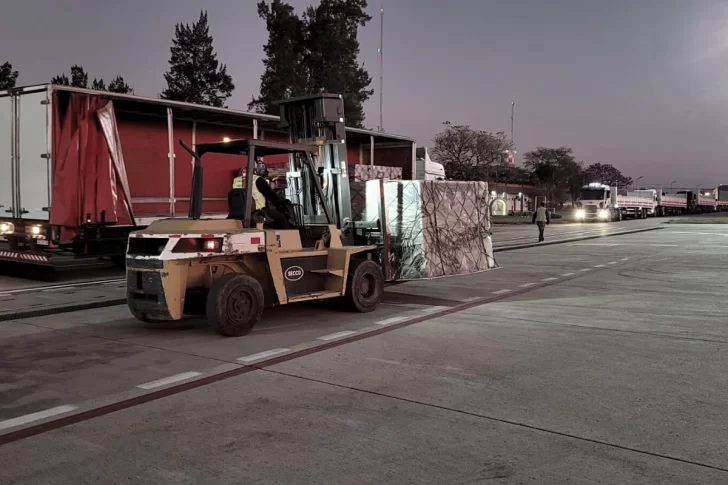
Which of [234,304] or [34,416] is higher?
[234,304]

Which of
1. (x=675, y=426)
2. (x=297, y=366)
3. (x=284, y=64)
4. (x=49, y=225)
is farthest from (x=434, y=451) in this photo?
(x=284, y=64)

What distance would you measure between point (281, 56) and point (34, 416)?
157 ft

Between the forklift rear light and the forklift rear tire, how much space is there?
0.43m

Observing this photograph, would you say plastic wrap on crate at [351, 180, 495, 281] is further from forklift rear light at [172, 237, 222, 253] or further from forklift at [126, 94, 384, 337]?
forklift rear light at [172, 237, 222, 253]

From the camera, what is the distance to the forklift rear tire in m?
7.21

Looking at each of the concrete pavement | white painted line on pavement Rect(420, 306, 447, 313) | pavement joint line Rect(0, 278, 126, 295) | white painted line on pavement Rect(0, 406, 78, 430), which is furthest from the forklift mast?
pavement joint line Rect(0, 278, 126, 295)

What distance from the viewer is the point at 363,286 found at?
909cm

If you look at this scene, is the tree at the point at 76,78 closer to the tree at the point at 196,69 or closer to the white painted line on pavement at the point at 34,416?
the tree at the point at 196,69

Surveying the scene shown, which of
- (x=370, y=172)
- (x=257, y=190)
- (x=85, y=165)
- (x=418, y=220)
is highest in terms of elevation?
(x=370, y=172)

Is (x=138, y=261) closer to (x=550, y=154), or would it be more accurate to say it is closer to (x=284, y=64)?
(x=284, y=64)

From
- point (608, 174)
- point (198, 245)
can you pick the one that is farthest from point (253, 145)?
point (608, 174)

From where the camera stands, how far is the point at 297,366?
20.2ft

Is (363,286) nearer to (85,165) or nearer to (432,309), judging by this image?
(432,309)

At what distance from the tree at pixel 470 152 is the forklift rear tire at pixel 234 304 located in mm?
59392
